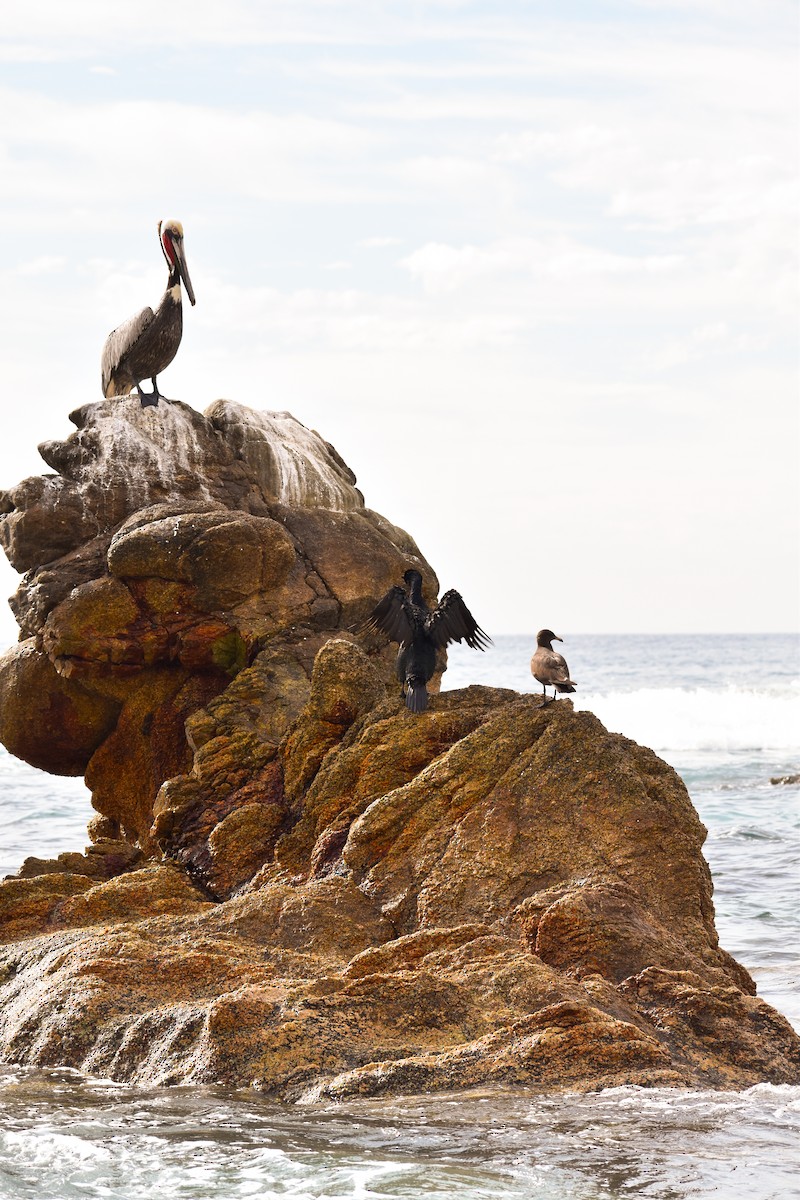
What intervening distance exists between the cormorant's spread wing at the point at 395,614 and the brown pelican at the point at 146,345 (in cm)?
322

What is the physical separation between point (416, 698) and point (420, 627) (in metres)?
0.81

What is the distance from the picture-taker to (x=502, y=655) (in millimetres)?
87812

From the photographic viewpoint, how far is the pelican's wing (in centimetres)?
1157

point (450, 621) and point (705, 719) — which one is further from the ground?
point (450, 621)

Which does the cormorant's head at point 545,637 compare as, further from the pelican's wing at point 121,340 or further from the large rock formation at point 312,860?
the pelican's wing at point 121,340

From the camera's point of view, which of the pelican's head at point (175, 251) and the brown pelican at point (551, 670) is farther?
the pelican's head at point (175, 251)

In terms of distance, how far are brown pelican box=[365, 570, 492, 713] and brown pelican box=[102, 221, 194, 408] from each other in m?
3.25

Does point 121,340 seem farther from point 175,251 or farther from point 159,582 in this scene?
point 159,582

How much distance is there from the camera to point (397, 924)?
7211 mm

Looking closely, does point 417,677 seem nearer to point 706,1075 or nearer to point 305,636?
point 305,636

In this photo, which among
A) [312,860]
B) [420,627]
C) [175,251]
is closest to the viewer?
[312,860]

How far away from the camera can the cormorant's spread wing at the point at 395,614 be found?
30.2 feet

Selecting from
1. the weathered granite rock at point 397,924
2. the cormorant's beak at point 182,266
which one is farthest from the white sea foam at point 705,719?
the weathered granite rock at point 397,924

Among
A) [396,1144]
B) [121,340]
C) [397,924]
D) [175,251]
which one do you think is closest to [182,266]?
[175,251]
